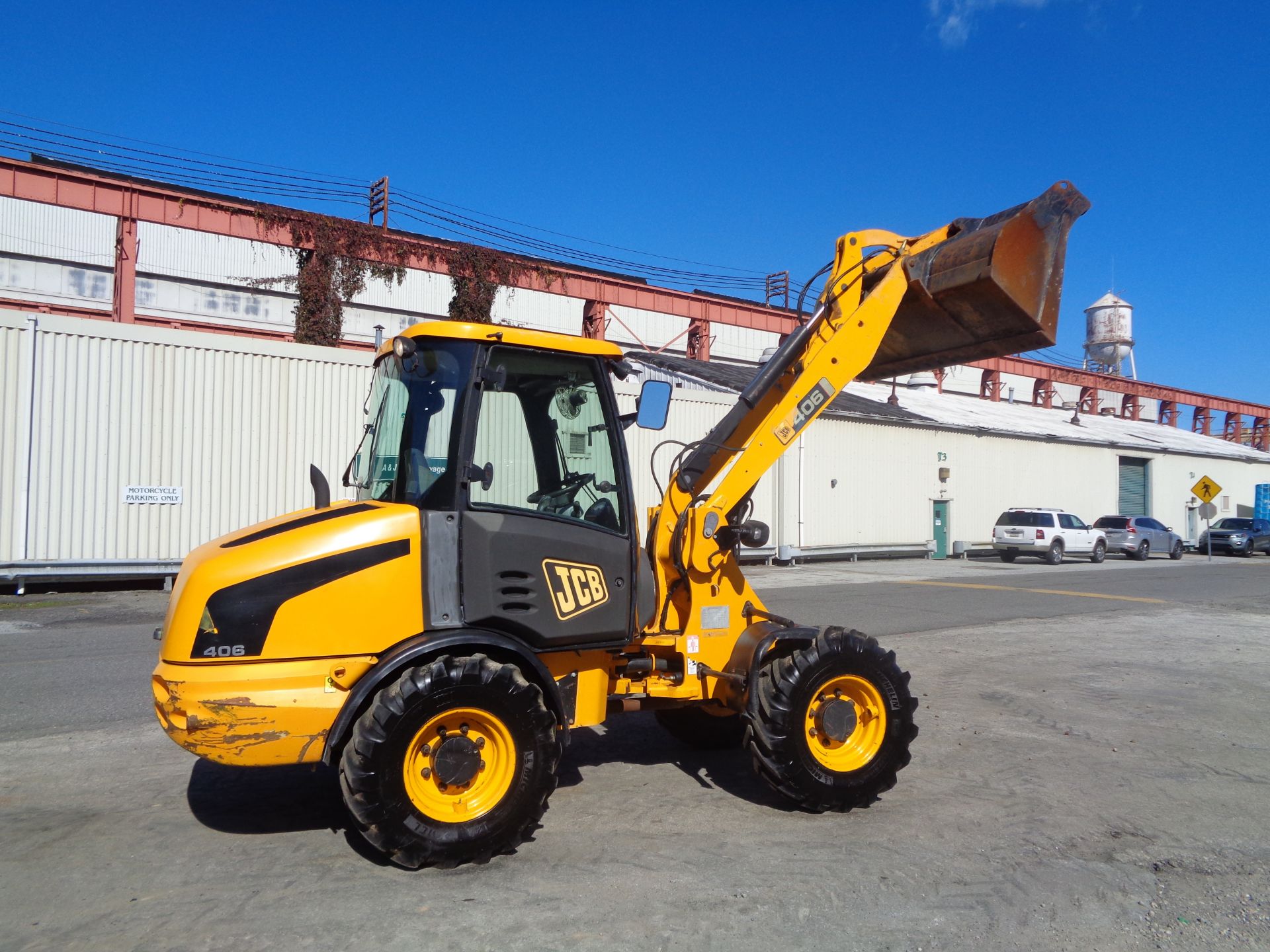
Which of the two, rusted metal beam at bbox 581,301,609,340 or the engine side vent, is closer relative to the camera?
the engine side vent

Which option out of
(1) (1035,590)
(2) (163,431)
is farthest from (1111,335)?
(2) (163,431)

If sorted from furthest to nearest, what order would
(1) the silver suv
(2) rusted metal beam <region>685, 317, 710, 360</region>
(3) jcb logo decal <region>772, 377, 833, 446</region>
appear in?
(2) rusted metal beam <region>685, 317, 710, 360</region> → (1) the silver suv → (3) jcb logo decal <region>772, 377, 833, 446</region>

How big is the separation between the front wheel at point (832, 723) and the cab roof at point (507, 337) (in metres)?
1.96

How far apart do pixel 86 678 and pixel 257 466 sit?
8462mm

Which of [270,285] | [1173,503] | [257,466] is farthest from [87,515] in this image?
[1173,503]

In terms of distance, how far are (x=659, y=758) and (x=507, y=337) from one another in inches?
120

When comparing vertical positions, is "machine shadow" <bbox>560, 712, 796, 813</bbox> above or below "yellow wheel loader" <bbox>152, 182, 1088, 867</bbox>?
below

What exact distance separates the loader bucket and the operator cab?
1.93 meters

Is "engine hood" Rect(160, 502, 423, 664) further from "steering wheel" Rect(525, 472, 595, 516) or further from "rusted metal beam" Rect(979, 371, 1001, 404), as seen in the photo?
"rusted metal beam" Rect(979, 371, 1001, 404)

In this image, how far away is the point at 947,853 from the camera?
461 cm

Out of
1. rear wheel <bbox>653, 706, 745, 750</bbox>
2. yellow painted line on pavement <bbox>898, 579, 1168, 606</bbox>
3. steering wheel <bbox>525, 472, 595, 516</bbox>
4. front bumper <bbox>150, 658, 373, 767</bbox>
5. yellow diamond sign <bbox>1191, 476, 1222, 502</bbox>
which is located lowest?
yellow painted line on pavement <bbox>898, 579, 1168, 606</bbox>

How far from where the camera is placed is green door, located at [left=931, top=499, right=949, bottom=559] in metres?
30.4

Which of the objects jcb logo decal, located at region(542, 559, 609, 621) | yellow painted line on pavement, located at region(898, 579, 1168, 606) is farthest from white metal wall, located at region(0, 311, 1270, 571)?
jcb logo decal, located at region(542, 559, 609, 621)

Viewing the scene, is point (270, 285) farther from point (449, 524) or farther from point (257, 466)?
point (449, 524)
